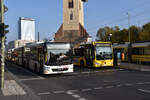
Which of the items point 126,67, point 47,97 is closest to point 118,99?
point 47,97

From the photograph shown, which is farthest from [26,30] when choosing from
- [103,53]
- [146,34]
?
[103,53]

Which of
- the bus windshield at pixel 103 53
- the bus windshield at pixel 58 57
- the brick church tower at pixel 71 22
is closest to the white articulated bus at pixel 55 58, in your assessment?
the bus windshield at pixel 58 57

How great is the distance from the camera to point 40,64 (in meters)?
17.3

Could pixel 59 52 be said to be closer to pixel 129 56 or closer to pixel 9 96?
pixel 9 96

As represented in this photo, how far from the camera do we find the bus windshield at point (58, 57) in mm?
16188

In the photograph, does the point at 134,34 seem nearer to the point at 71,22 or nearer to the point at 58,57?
the point at 71,22

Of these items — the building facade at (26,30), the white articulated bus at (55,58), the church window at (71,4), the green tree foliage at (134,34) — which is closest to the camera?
the white articulated bus at (55,58)

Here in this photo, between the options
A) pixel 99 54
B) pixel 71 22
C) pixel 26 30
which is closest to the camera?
pixel 99 54

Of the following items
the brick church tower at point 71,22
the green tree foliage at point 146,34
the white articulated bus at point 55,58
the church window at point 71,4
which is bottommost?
the white articulated bus at point 55,58

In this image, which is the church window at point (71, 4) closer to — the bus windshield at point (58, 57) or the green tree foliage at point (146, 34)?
the green tree foliage at point (146, 34)

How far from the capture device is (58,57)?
53.8 ft

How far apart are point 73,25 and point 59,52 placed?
74.7m

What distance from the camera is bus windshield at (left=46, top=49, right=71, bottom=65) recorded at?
16.2 metres

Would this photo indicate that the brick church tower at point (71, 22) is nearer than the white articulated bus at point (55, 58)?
No
